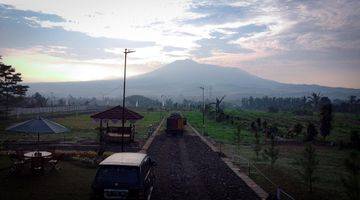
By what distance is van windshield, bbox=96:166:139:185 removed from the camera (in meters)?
10.9

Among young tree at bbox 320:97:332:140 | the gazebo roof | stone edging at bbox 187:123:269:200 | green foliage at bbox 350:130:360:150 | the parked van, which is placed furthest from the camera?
young tree at bbox 320:97:332:140

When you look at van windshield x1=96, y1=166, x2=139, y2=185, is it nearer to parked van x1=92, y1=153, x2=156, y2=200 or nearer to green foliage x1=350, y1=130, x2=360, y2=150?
parked van x1=92, y1=153, x2=156, y2=200

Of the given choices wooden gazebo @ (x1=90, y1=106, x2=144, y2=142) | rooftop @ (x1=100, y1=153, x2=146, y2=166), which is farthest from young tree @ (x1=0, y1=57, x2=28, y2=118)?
rooftop @ (x1=100, y1=153, x2=146, y2=166)

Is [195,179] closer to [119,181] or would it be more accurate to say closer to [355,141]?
[119,181]

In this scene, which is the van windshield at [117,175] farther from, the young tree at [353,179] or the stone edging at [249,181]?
the young tree at [353,179]

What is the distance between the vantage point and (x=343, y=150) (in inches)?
1366

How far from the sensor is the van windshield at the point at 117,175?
35.7 feet

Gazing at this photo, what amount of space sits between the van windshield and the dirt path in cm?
318

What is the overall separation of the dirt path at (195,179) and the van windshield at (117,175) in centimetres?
318

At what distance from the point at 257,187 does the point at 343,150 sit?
2243cm

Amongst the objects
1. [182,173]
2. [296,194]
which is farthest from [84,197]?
[296,194]

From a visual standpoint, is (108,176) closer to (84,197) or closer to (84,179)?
(84,197)

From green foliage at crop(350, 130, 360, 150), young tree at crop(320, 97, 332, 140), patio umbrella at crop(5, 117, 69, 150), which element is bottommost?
green foliage at crop(350, 130, 360, 150)

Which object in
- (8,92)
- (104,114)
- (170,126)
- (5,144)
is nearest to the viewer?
(5,144)
